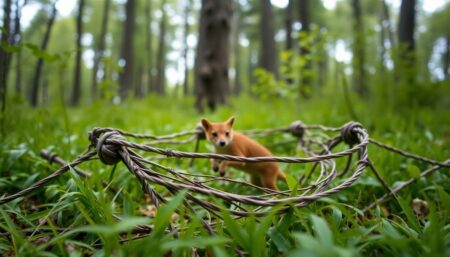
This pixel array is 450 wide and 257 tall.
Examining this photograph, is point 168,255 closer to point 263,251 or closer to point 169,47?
point 263,251

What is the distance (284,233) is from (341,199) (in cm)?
71

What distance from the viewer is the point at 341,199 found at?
1.74 metres

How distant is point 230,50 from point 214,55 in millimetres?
469

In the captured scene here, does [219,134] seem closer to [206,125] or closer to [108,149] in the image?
[206,125]

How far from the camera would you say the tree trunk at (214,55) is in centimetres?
668

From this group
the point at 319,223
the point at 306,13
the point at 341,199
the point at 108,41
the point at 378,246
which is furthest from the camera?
the point at 108,41

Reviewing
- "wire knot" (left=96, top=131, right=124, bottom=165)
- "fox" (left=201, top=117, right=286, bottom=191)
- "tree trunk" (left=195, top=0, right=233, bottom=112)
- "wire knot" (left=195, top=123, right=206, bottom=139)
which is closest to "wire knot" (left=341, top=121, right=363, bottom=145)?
"fox" (left=201, top=117, right=286, bottom=191)

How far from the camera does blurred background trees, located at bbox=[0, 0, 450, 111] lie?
3758 mm

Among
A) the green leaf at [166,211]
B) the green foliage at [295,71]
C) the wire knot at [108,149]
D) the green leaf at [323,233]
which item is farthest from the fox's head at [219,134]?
the green foliage at [295,71]

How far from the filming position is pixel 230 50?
279 inches

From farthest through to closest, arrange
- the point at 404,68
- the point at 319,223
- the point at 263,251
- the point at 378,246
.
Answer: the point at 404,68
the point at 378,246
the point at 263,251
the point at 319,223

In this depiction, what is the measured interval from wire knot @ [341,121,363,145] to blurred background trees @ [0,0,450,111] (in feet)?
6.76

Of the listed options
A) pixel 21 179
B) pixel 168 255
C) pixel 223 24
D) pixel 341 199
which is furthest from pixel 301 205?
pixel 223 24

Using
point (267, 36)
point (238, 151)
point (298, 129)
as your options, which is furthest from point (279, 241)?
point (267, 36)
